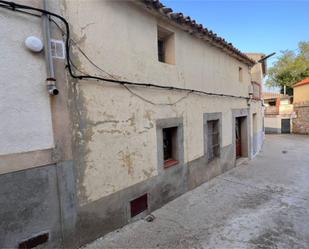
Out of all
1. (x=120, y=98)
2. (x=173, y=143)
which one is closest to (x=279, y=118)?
(x=173, y=143)

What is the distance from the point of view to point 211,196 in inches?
226

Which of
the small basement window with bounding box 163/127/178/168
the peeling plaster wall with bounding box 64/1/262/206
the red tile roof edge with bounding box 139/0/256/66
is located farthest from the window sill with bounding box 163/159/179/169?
the red tile roof edge with bounding box 139/0/256/66

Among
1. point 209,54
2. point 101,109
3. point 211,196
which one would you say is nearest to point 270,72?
point 209,54

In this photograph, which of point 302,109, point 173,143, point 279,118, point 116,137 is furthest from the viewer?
point 279,118

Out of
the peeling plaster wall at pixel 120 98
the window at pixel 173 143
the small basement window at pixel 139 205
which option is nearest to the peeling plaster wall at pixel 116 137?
the peeling plaster wall at pixel 120 98

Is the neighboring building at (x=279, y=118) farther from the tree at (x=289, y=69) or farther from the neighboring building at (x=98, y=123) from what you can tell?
the neighboring building at (x=98, y=123)

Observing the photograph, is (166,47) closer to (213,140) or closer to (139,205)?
(213,140)

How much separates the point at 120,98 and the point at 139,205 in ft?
7.39

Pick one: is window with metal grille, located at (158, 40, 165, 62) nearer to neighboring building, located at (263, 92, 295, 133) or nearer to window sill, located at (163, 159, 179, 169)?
window sill, located at (163, 159, 179, 169)

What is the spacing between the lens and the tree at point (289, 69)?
30000mm

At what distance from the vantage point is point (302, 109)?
2278 centimetres

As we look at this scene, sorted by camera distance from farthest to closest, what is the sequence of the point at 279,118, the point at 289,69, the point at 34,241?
1. the point at 289,69
2. the point at 279,118
3. the point at 34,241

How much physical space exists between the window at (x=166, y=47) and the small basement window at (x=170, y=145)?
1819mm

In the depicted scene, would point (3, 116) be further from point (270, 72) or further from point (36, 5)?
point (270, 72)
